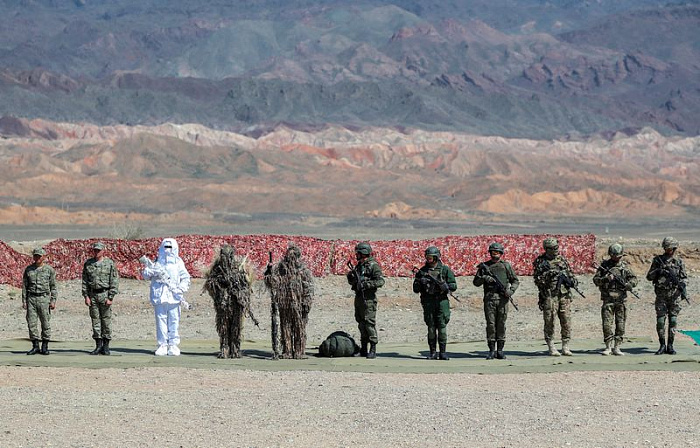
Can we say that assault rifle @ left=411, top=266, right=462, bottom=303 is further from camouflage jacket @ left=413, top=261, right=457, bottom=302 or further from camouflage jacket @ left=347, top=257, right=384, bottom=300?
camouflage jacket @ left=347, top=257, right=384, bottom=300

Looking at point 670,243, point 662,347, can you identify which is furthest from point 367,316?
point 670,243

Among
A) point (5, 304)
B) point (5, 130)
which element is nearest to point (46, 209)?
point (5, 304)

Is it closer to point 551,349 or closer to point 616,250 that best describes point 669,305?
point 616,250

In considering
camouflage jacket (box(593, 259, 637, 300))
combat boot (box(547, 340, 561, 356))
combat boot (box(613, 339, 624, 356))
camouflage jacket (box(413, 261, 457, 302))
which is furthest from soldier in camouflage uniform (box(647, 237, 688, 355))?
camouflage jacket (box(413, 261, 457, 302))

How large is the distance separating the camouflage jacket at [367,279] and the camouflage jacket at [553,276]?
79.6 inches

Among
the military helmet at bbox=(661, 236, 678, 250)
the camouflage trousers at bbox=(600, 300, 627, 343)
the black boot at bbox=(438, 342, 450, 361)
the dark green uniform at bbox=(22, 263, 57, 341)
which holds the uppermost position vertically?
the military helmet at bbox=(661, 236, 678, 250)

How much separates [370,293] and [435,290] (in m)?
→ 0.79

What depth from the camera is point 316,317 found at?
23.8m

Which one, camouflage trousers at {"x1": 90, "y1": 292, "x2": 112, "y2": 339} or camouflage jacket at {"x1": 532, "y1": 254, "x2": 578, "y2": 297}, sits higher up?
camouflage jacket at {"x1": 532, "y1": 254, "x2": 578, "y2": 297}

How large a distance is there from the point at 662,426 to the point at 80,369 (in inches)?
272

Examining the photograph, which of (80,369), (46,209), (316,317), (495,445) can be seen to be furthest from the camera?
(46,209)

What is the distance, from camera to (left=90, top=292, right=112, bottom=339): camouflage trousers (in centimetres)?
1548

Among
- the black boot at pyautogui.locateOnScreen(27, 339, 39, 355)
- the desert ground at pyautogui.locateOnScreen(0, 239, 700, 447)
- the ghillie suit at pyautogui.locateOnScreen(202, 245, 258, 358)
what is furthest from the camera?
the black boot at pyautogui.locateOnScreen(27, 339, 39, 355)

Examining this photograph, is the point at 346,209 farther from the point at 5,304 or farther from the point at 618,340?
the point at 618,340
